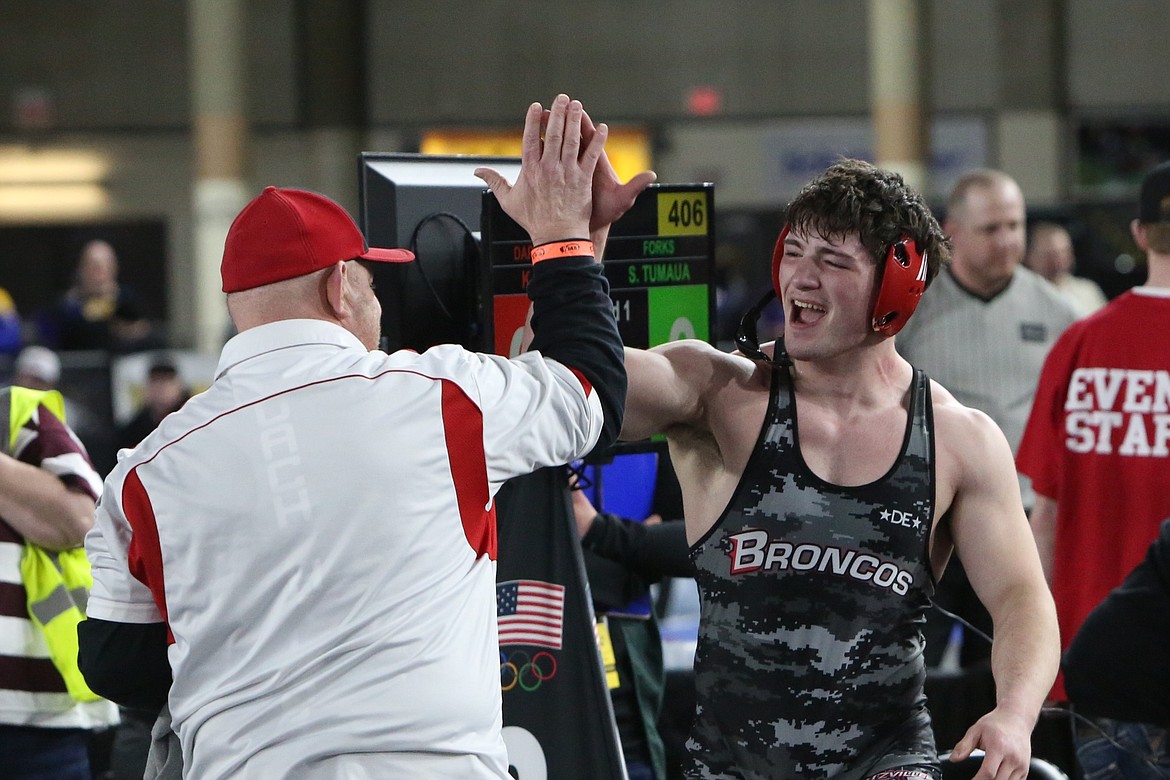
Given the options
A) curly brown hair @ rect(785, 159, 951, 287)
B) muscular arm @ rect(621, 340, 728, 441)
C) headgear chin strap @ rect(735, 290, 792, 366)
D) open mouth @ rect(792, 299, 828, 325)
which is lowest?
muscular arm @ rect(621, 340, 728, 441)

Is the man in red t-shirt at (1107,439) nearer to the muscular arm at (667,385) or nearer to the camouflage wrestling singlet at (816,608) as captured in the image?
the camouflage wrestling singlet at (816,608)

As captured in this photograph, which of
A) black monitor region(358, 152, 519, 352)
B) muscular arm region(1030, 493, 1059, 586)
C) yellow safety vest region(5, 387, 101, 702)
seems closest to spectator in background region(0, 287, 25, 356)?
yellow safety vest region(5, 387, 101, 702)

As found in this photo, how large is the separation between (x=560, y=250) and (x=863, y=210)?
725 millimetres

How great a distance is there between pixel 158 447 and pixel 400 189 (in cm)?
124

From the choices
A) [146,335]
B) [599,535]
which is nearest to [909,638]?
[599,535]

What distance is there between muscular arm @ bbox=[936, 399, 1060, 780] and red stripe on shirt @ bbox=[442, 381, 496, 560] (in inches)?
39.1

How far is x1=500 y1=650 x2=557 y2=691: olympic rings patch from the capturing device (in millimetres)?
3146

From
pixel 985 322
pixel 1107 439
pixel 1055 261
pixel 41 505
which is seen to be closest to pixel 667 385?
pixel 41 505

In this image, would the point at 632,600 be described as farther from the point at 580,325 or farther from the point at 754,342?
the point at 580,325

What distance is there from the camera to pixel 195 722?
2.16 meters

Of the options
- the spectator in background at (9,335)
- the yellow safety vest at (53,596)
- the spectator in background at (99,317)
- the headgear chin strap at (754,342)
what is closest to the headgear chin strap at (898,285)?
the headgear chin strap at (754,342)

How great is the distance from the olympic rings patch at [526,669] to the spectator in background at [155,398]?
5995mm

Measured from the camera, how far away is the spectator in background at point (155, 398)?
886 centimetres

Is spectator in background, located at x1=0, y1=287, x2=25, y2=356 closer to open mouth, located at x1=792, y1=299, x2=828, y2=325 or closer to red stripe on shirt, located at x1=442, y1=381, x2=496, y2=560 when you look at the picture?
open mouth, located at x1=792, y1=299, x2=828, y2=325
